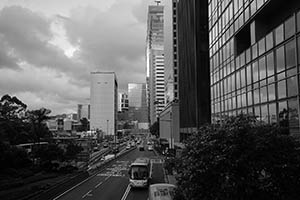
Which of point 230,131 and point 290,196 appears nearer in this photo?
point 290,196

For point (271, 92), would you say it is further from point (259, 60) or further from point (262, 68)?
point (259, 60)

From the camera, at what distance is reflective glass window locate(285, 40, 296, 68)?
62.7ft

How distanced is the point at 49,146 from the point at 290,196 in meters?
47.7

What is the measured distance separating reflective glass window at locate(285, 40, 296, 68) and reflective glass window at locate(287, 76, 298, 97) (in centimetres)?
80

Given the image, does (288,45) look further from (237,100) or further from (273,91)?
(237,100)

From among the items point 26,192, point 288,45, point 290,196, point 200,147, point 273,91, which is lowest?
point 26,192

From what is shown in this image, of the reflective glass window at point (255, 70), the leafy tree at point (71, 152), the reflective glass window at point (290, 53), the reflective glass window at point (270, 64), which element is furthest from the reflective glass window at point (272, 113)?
the leafy tree at point (71, 152)

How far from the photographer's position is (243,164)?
11.5 m

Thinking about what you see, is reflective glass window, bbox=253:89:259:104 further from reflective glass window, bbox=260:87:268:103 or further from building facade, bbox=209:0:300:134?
reflective glass window, bbox=260:87:268:103

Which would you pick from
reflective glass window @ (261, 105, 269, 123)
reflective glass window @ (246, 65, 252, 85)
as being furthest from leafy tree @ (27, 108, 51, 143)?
reflective glass window @ (261, 105, 269, 123)

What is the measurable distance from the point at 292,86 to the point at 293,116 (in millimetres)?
1710

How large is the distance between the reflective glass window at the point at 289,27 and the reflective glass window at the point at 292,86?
99.5 inches

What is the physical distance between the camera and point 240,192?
→ 1145 centimetres

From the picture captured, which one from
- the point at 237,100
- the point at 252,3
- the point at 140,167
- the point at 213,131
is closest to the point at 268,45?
the point at 252,3
